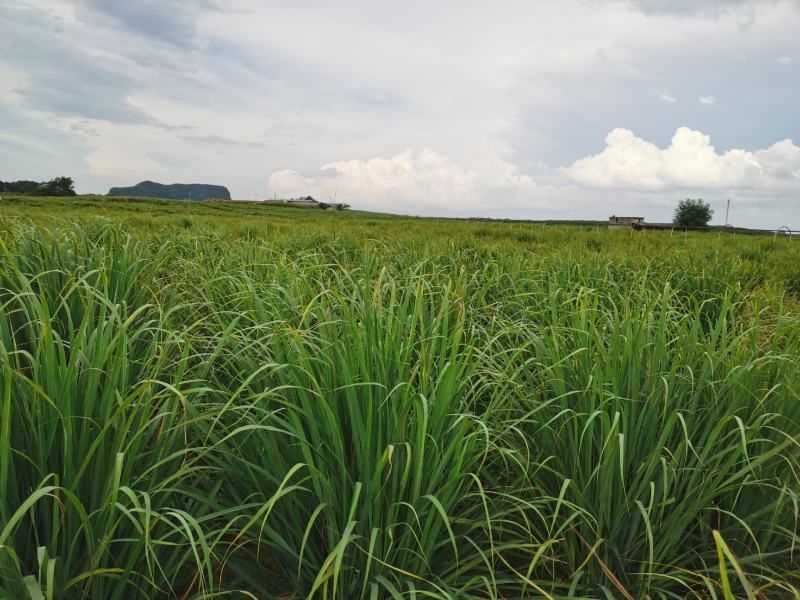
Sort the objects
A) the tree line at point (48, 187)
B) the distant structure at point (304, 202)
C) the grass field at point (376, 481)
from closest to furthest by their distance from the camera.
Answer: the grass field at point (376, 481) < the tree line at point (48, 187) < the distant structure at point (304, 202)

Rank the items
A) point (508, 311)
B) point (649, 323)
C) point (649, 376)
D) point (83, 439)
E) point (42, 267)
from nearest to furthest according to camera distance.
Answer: point (83, 439), point (649, 376), point (649, 323), point (42, 267), point (508, 311)

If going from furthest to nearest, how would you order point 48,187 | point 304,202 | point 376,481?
point 304,202
point 48,187
point 376,481

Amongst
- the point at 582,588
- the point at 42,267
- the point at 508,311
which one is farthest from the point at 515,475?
the point at 42,267

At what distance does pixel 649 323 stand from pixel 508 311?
161 centimetres

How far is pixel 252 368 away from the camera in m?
2.14

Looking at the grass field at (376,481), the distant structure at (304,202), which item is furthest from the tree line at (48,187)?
the grass field at (376,481)

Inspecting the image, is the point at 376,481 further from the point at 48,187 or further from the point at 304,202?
the point at 304,202

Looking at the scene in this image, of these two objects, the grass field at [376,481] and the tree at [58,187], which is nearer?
the grass field at [376,481]

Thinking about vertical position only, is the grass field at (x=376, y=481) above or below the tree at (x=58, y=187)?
below

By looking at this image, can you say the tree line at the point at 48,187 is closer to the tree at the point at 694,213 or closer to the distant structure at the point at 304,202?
the distant structure at the point at 304,202

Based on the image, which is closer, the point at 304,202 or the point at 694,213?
the point at 694,213

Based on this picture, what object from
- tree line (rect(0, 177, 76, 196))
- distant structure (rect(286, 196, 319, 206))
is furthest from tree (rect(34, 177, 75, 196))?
distant structure (rect(286, 196, 319, 206))

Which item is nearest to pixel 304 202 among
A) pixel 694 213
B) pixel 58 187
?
pixel 58 187

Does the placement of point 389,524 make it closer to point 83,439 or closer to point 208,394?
point 83,439
